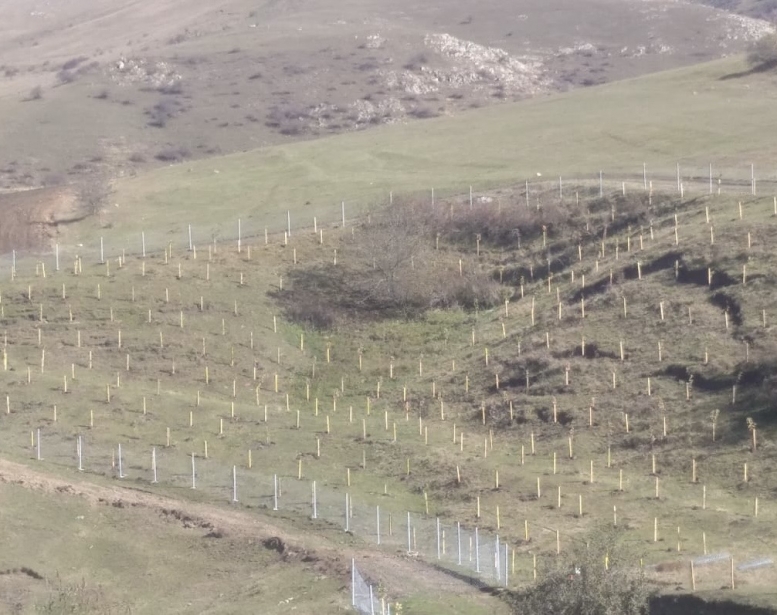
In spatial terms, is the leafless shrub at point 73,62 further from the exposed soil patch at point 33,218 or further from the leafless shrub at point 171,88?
the exposed soil patch at point 33,218

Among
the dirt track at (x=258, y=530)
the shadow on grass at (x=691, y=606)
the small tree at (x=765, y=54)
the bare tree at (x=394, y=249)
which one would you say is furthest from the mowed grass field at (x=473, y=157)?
the shadow on grass at (x=691, y=606)

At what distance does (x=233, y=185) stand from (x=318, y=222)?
449 inches

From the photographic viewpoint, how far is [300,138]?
114 metres

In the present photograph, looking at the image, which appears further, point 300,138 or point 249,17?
point 249,17

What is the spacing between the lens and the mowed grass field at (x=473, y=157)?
7319 cm

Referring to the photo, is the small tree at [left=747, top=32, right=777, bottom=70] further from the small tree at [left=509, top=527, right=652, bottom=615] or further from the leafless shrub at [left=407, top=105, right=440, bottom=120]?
the small tree at [left=509, top=527, right=652, bottom=615]

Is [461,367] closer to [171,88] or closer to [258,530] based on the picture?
[258,530]

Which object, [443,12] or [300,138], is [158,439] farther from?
[443,12]

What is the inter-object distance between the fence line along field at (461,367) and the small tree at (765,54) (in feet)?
123

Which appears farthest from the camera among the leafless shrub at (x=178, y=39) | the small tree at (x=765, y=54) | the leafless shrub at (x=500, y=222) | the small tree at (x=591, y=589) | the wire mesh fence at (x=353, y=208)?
the leafless shrub at (x=178, y=39)

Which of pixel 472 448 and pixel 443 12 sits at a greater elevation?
pixel 443 12

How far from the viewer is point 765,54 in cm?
10025

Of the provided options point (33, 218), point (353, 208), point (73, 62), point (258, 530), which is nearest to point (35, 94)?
point (73, 62)

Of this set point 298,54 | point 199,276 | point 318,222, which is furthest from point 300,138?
point 199,276
